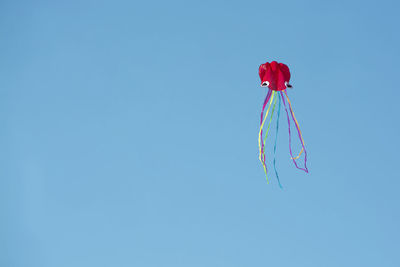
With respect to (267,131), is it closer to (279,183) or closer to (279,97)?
(279,183)

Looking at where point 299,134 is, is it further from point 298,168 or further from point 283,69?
point 283,69

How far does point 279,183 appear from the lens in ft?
50.1

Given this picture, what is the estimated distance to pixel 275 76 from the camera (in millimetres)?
12547

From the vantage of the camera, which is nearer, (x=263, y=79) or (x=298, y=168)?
(x=263, y=79)

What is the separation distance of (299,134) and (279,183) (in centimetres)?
127

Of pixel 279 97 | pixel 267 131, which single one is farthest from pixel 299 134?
pixel 279 97

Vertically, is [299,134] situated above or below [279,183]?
above

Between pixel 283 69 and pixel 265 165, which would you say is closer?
pixel 283 69

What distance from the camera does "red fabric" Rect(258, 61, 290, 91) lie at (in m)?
12.5

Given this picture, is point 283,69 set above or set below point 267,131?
below

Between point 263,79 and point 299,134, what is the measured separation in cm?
321

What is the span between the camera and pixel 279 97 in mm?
13133

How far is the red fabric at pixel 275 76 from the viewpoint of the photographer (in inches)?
492

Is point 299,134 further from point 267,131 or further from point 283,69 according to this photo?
point 283,69
